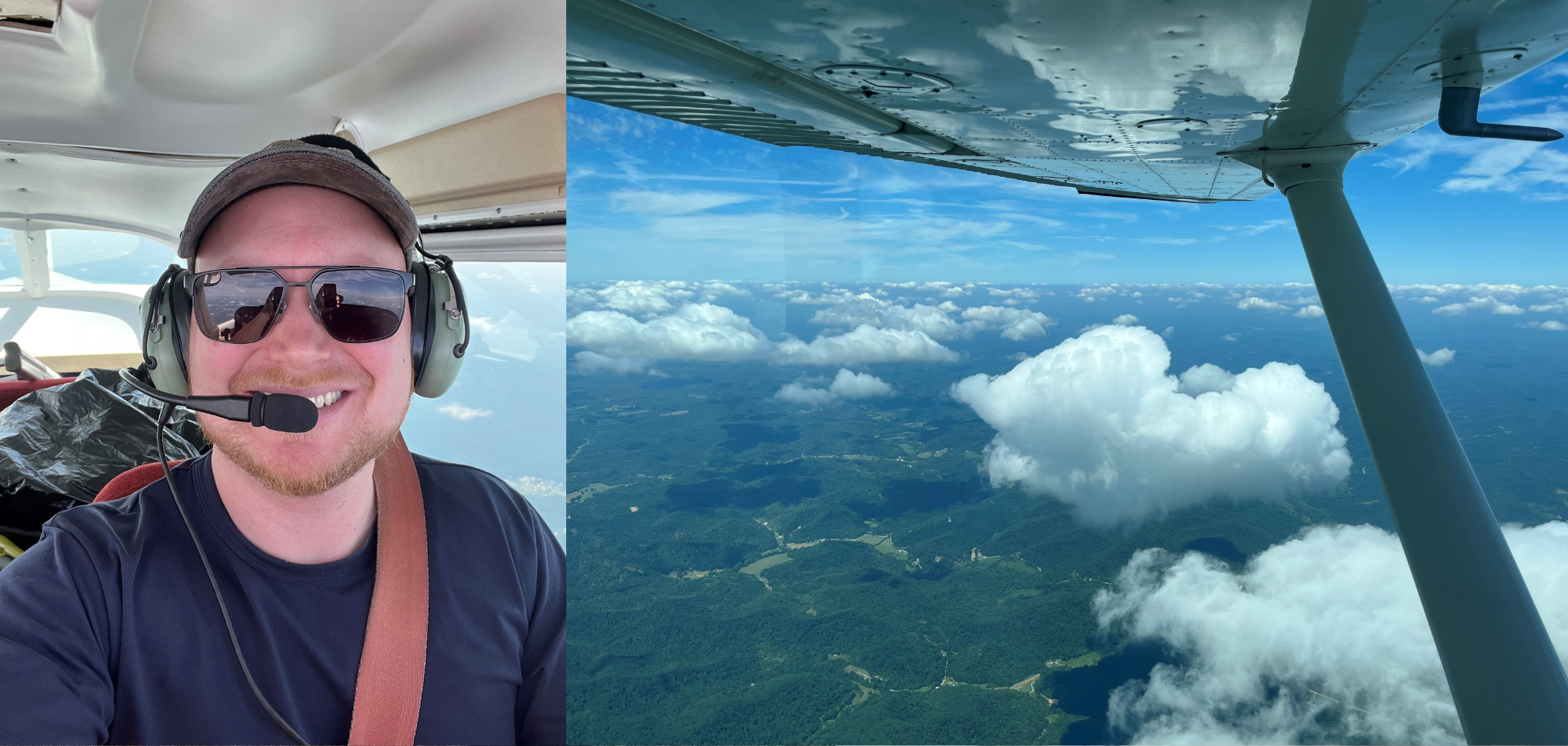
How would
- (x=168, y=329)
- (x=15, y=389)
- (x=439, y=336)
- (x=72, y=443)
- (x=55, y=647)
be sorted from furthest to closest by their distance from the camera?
1. (x=15, y=389)
2. (x=72, y=443)
3. (x=439, y=336)
4. (x=168, y=329)
5. (x=55, y=647)

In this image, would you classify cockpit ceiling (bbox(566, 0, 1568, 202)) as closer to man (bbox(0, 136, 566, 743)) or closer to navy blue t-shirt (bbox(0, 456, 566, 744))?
man (bbox(0, 136, 566, 743))

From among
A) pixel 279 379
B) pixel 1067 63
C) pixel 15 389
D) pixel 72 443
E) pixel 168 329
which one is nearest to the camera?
pixel 279 379

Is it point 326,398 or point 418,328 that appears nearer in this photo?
point 326,398

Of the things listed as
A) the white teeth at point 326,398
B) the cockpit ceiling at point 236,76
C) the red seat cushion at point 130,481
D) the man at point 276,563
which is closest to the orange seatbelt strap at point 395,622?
the man at point 276,563

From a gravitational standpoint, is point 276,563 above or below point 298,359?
below

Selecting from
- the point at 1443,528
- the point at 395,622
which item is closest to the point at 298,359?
the point at 395,622

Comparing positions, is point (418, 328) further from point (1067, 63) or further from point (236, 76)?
point (1067, 63)

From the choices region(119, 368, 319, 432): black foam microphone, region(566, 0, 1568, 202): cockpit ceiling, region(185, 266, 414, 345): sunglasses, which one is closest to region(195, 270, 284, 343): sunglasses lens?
region(185, 266, 414, 345): sunglasses

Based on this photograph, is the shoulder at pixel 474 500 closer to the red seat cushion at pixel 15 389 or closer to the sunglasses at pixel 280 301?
the sunglasses at pixel 280 301
